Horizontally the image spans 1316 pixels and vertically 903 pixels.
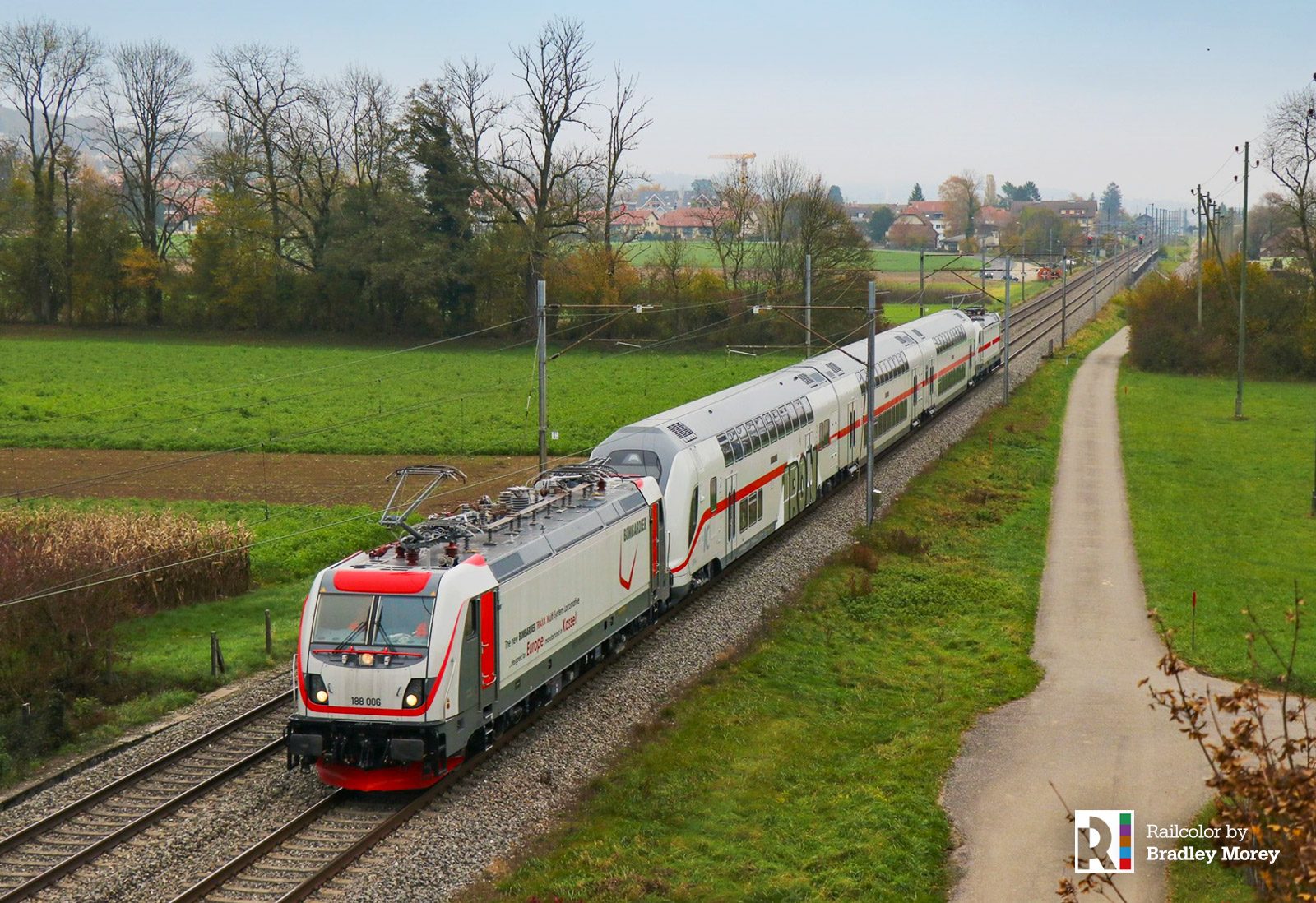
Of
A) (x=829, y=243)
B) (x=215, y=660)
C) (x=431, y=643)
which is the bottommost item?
(x=215, y=660)

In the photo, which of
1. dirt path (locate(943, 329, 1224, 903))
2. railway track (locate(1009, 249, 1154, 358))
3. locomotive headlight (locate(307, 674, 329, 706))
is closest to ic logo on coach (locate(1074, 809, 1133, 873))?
dirt path (locate(943, 329, 1224, 903))

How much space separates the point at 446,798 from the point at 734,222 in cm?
→ 7638

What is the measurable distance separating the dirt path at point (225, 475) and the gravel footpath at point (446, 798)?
14.2 meters

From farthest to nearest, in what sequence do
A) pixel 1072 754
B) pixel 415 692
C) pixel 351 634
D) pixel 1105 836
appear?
1. pixel 1072 754
2. pixel 351 634
3. pixel 415 692
4. pixel 1105 836

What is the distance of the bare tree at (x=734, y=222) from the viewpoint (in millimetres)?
88625

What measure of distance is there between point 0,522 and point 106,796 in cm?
1224

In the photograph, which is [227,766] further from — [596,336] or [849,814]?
[596,336]

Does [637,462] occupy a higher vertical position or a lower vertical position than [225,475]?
higher

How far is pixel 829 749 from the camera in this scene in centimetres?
1983

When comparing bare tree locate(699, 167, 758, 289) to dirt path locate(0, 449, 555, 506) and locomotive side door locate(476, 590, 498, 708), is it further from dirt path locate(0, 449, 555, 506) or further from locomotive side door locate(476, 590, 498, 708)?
locomotive side door locate(476, 590, 498, 708)

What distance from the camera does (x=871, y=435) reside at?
36531 millimetres

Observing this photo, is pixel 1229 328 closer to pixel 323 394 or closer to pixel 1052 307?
pixel 1052 307

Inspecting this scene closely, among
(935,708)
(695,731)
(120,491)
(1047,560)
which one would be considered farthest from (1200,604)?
(120,491)

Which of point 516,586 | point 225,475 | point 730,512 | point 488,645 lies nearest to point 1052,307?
point 225,475
